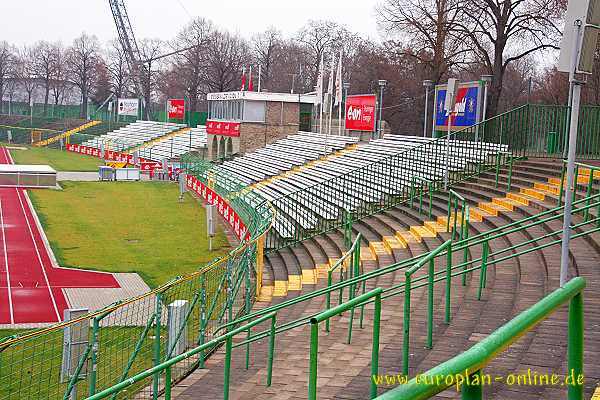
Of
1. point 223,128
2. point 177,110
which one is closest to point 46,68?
point 177,110

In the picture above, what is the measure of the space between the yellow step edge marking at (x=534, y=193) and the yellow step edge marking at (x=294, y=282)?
5.62 m

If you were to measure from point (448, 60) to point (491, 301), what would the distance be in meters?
31.7

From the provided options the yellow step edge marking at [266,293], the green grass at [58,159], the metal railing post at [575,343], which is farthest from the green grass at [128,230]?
the metal railing post at [575,343]

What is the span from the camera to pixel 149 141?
A: 7400cm

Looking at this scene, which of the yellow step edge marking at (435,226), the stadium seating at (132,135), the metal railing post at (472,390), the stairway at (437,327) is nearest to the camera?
the metal railing post at (472,390)

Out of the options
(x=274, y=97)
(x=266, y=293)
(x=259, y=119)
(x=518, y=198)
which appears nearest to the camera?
(x=266, y=293)

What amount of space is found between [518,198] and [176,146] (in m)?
52.0

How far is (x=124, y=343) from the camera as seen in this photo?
1277 centimetres

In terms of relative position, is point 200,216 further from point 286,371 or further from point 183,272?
point 286,371

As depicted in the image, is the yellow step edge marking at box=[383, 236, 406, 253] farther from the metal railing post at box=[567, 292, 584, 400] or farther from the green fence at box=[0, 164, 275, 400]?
the metal railing post at box=[567, 292, 584, 400]

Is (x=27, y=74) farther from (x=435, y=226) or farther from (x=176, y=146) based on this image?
(x=435, y=226)

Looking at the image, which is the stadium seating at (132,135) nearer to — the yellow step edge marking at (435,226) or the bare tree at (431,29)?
→ the bare tree at (431,29)

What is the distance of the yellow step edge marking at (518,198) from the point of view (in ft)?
58.3

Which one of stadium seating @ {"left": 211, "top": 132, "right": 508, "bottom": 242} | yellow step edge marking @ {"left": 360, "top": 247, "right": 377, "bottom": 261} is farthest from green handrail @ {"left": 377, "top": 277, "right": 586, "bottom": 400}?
stadium seating @ {"left": 211, "top": 132, "right": 508, "bottom": 242}
